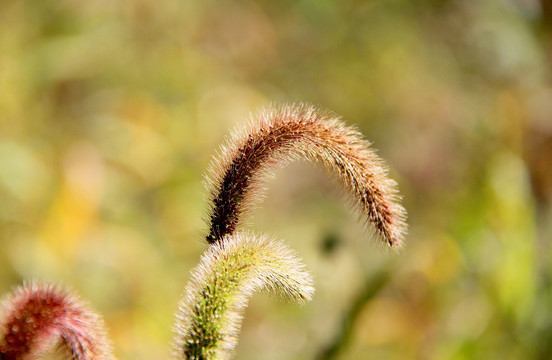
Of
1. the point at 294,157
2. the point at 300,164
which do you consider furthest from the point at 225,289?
the point at 300,164

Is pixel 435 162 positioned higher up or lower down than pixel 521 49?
lower down

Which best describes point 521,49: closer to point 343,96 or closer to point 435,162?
point 435,162

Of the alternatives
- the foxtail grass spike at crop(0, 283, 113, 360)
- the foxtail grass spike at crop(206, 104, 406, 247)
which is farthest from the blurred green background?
the foxtail grass spike at crop(0, 283, 113, 360)

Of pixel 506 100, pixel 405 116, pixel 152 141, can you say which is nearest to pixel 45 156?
pixel 152 141

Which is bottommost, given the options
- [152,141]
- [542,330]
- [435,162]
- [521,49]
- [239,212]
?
[239,212]

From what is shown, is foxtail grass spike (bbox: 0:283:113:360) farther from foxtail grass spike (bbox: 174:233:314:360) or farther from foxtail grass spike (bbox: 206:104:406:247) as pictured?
foxtail grass spike (bbox: 206:104:406:247)

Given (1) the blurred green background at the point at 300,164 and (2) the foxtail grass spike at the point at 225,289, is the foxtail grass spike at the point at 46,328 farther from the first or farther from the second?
(1) the blurred green background at the point at 300,164

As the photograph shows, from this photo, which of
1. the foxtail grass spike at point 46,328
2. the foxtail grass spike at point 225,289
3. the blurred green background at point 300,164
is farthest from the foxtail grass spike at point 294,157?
the blurred green background at point 300,164

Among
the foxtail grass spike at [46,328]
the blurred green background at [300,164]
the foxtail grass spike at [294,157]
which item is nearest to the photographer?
the foxtail grass spike at [46,328]
